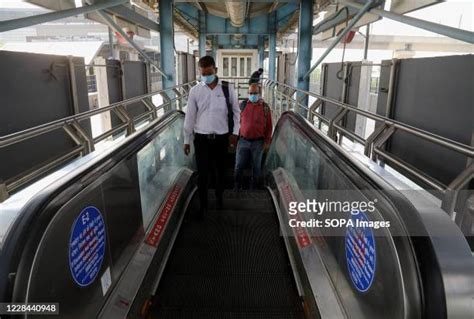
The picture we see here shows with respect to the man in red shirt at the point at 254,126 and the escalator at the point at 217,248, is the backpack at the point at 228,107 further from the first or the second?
the man in red shirt at the point at 254,126

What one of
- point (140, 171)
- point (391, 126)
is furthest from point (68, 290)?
point (391, 126)

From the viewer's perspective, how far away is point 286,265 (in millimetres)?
2879

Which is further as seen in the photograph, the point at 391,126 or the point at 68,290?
the point at 391,126

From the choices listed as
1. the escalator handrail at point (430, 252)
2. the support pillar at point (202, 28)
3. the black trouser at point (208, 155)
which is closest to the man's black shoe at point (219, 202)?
the black trouser at point (208, 155)

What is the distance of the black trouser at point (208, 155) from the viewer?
359 centimetres

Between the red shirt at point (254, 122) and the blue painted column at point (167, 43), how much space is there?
10.2ft

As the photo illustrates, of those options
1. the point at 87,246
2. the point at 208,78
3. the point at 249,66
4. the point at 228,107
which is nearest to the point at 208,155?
the point at 228,107

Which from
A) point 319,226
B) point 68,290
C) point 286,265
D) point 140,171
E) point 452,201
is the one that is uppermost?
point 452,201

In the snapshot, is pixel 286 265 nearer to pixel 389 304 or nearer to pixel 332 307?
pixel 332 307

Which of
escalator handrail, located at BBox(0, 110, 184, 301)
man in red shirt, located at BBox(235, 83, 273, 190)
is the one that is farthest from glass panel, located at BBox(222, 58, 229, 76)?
escalator handrail, located at BBox(0, 110, 184, 301)

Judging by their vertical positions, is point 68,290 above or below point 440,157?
below

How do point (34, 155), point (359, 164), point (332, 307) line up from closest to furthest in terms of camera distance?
point (359, 164), point (332, 307), point (34, 155)

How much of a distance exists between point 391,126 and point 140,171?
6.37 feet

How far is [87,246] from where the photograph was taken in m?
1.76
